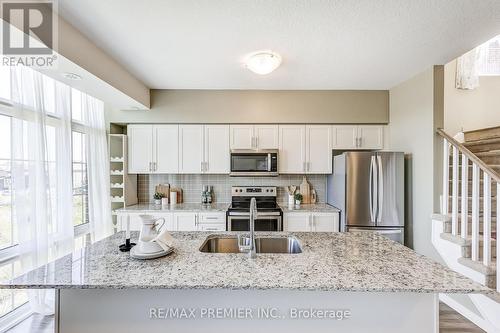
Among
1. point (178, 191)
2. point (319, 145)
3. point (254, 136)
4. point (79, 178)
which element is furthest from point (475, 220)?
point (79, 178)

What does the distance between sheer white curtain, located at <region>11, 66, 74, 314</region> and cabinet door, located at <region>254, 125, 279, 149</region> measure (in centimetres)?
232

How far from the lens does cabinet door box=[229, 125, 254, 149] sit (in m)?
3.65

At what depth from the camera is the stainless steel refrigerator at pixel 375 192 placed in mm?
3090

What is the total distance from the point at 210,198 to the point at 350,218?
6.74 feet

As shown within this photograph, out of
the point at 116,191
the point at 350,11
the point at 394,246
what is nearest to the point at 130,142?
the point at 116,191

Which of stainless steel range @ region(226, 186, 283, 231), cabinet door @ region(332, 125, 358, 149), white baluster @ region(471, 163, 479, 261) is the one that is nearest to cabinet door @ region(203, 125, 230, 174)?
stainless steel range @ region(226, 186, 283, 231)

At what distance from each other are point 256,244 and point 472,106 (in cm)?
404

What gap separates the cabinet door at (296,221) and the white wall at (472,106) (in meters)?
2.58

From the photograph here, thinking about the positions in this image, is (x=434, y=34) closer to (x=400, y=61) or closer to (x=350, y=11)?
(x=400, y=61)

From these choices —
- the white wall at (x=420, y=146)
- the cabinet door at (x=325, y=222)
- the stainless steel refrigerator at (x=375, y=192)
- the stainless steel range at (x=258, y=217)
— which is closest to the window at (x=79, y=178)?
the stainless steel range at (x=258, y=217)

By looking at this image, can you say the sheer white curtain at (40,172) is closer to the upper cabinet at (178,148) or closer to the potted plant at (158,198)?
the upper cabinet at (178,148)

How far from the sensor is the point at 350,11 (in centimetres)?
179

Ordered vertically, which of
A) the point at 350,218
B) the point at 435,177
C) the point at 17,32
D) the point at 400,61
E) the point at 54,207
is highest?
the point at 400,61

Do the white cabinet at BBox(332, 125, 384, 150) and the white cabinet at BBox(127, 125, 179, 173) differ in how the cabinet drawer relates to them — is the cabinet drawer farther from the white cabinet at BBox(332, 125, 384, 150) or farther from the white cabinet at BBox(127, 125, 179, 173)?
the white cabinet at BBox(332, 125, 384, 150)
